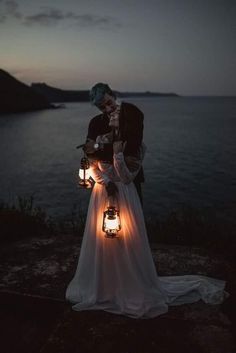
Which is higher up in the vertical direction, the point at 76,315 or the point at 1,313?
the point at 76,315

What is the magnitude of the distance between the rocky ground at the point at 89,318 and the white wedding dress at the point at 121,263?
155mm

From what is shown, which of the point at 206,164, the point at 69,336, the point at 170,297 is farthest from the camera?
the point at 206,164

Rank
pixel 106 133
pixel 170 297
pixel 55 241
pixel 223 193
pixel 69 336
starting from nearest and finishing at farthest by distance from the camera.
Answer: pixel 69 336 < pixel 106 133 < pixel 170 297 < pixel 55 241 < pixel 223 193

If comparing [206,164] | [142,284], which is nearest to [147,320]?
[142,284]

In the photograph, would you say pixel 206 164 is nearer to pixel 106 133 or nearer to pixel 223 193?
pixel 223 193

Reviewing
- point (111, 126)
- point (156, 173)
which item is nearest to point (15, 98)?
point (156, 173)

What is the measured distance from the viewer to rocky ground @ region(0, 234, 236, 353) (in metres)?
4.10

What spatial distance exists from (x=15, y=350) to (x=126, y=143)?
2.86 m

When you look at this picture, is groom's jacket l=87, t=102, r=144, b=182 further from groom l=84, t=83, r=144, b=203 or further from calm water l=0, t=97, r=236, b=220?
calm water l=0, t=97, r=236, b=220

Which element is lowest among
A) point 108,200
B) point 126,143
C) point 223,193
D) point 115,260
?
point 223,193

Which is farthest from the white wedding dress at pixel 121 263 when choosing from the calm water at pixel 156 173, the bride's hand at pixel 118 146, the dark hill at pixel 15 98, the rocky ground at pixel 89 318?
the dark hill at pixel 15 98

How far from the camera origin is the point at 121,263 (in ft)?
15.3

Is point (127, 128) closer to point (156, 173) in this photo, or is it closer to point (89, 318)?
point (89, 318)

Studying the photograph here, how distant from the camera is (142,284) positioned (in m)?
4.69
